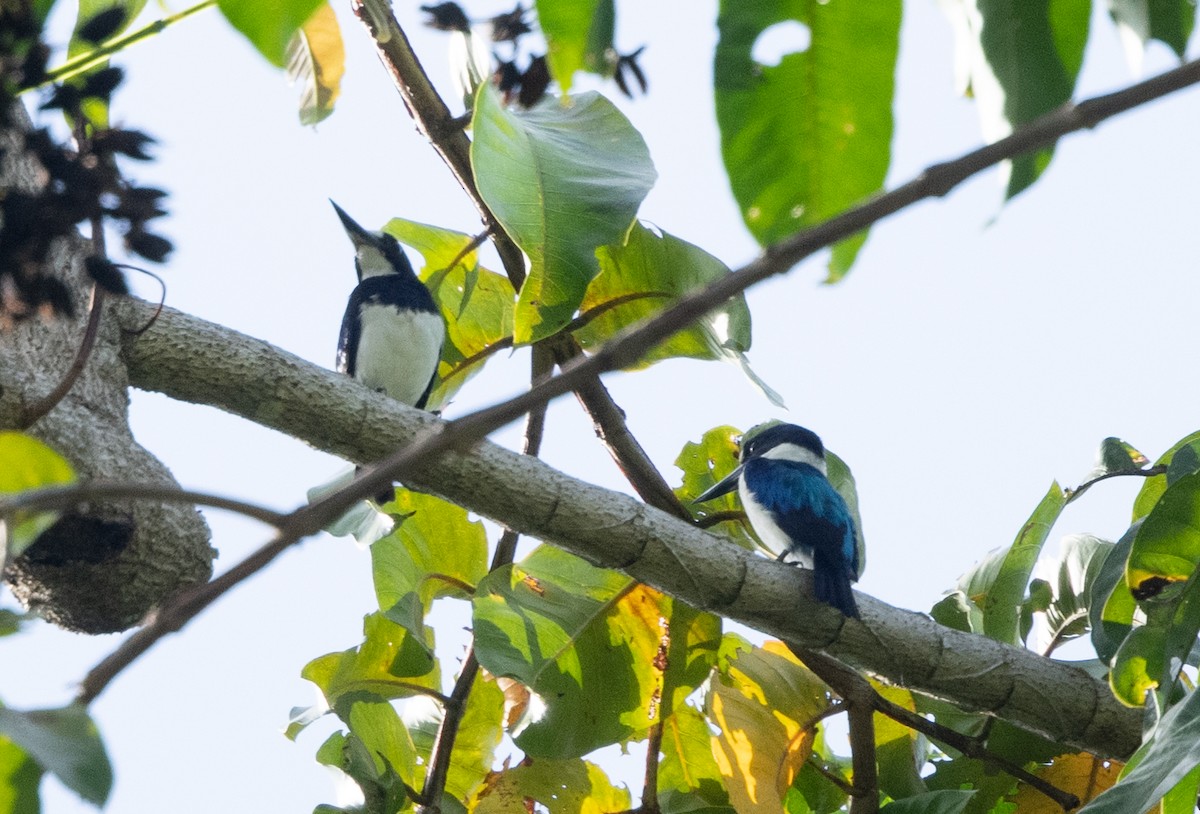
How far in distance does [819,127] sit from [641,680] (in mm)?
2323

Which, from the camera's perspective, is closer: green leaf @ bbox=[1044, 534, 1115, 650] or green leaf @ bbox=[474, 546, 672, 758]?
green leaf @ bbox=[474, 546, 672, 758]

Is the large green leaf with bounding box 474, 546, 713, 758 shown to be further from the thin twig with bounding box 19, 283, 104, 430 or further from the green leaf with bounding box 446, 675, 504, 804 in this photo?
the thin twig with bounding box 19, 283, 104, 430

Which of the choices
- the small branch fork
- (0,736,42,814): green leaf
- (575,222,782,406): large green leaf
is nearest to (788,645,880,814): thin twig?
the small branch fork

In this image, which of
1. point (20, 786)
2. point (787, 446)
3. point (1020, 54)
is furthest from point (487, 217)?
point (20, 786)

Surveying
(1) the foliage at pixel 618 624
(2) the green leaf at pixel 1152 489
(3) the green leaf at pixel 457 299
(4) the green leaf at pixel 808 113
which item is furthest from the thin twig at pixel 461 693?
(4) the green leaf at pixel 808 113

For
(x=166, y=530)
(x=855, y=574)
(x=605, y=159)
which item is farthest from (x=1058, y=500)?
(x=166, y=530)

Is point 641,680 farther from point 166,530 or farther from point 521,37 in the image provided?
point 521,37

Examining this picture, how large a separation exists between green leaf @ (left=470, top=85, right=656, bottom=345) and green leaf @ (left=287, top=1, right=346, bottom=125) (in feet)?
1.78

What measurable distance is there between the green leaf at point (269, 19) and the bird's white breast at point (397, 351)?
3.70m

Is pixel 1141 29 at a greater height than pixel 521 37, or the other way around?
pixel 521 37

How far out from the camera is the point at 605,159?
231 cm

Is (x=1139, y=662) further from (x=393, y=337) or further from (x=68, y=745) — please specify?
(x=393, y=337)

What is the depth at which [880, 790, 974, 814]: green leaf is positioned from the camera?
2814mm

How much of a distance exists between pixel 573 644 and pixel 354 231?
120 inches
